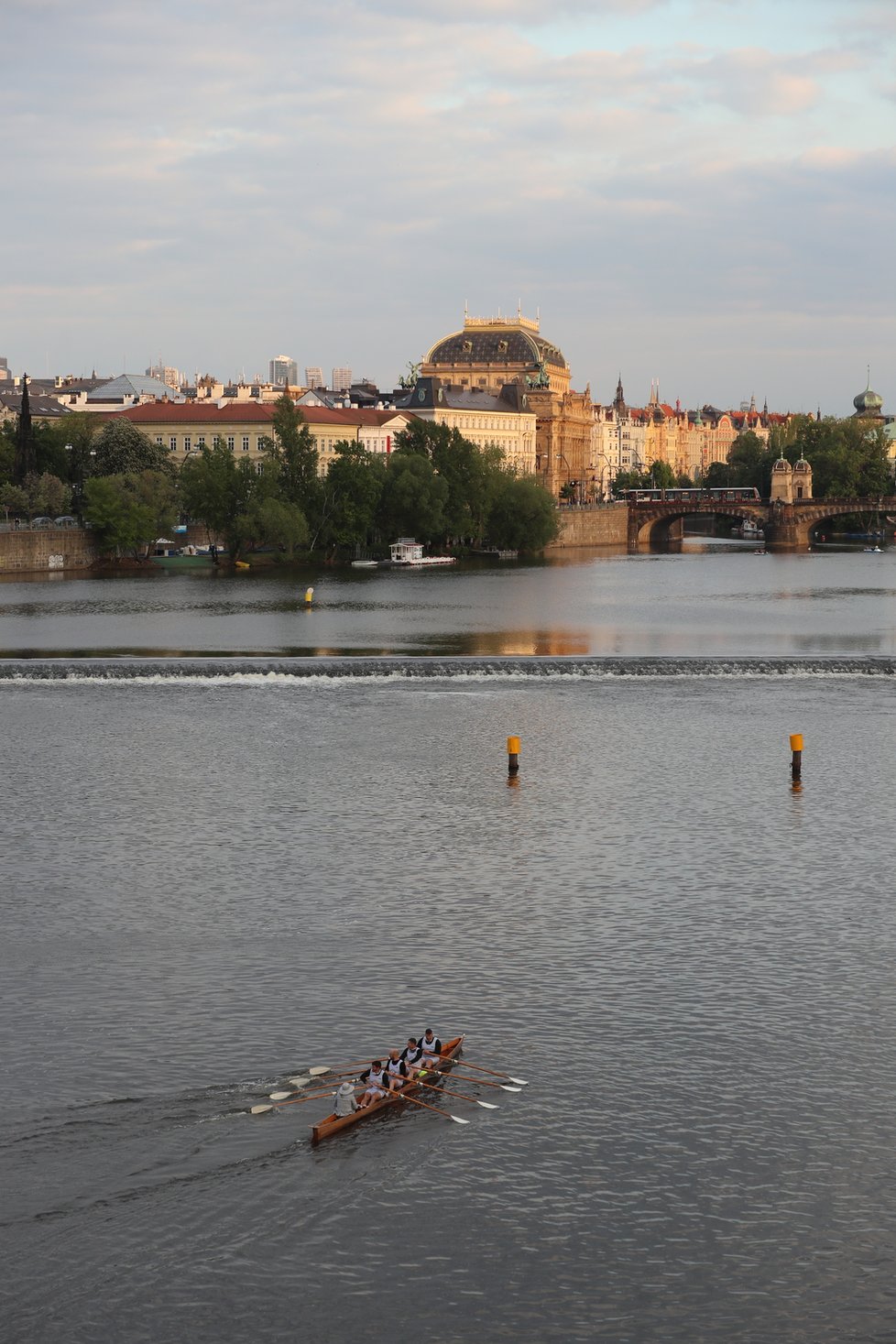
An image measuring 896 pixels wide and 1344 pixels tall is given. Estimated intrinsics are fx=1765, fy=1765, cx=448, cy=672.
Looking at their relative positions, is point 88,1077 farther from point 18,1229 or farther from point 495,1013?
point 495,1013

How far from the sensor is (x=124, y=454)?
421 feet

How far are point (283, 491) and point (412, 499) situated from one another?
923 cm

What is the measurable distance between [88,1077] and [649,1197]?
7236 millimetres

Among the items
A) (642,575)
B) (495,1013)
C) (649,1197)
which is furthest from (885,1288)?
(642,575)

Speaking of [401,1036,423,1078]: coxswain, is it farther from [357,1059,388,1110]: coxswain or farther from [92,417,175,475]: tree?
[92,417,175,475]: tree

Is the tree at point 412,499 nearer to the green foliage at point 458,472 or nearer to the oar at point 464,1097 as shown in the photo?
the green foliage at point 458,472

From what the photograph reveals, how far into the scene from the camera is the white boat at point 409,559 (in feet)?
403

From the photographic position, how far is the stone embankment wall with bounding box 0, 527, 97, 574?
114 meters

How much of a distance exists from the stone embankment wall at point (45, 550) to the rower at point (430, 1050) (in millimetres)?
96253

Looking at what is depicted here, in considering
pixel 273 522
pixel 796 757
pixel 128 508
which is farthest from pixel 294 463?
pixel 796 757

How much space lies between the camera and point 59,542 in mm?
117750

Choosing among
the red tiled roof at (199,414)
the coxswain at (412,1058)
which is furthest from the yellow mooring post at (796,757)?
the red tiled roof at (199,414)

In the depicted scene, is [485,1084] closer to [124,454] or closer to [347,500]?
[347,500]

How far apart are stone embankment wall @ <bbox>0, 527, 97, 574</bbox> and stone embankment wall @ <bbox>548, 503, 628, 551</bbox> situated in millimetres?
48954
